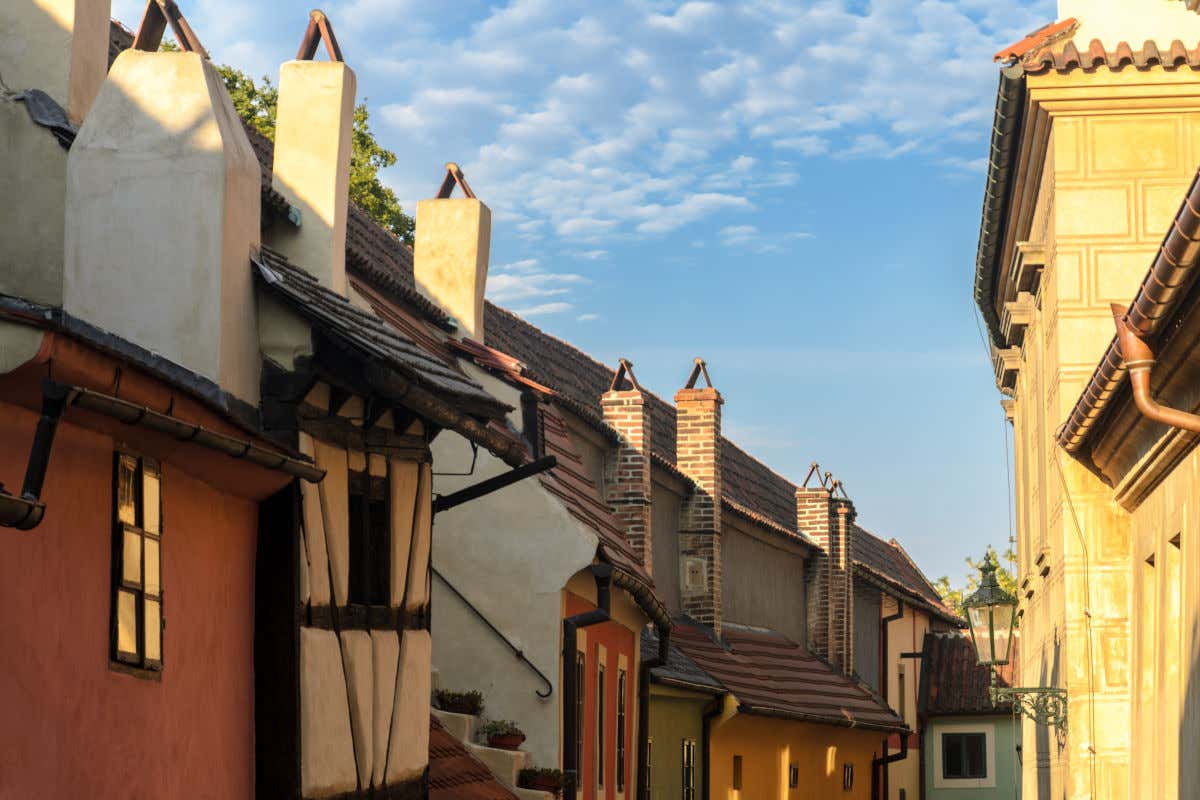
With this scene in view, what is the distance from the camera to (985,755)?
44781mm

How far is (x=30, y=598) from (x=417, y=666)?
5827 millimetres

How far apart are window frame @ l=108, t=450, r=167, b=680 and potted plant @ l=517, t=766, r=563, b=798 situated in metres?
7.52

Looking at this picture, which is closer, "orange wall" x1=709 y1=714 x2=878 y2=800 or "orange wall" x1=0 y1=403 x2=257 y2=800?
"orange wall" x1=0 y1=403 x2=257 y2=800

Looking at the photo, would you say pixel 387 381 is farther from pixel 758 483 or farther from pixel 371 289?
pixel 758 483

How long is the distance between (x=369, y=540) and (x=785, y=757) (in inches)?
765

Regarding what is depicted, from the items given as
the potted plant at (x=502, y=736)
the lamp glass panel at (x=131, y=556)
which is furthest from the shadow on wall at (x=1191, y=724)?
the potted plant at (x=502, y=736)

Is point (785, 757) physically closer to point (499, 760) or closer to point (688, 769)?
point (688, 769)

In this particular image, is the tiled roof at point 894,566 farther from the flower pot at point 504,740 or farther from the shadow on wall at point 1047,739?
the flower pot at point 504,740

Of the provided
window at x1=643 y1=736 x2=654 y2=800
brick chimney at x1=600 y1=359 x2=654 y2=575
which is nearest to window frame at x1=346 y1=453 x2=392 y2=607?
window at x1=643 y1=736 x2=654 y2=800

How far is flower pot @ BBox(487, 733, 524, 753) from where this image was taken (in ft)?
51.0

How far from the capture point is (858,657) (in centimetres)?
3975

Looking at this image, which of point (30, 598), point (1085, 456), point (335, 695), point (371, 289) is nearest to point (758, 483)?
point (371, 289)

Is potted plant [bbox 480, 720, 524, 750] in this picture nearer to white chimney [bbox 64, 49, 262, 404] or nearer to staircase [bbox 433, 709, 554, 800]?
staircase [bbox 433, 709, 554, 800]

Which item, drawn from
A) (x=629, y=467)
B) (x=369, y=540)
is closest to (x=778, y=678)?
(x=629, y=467)
